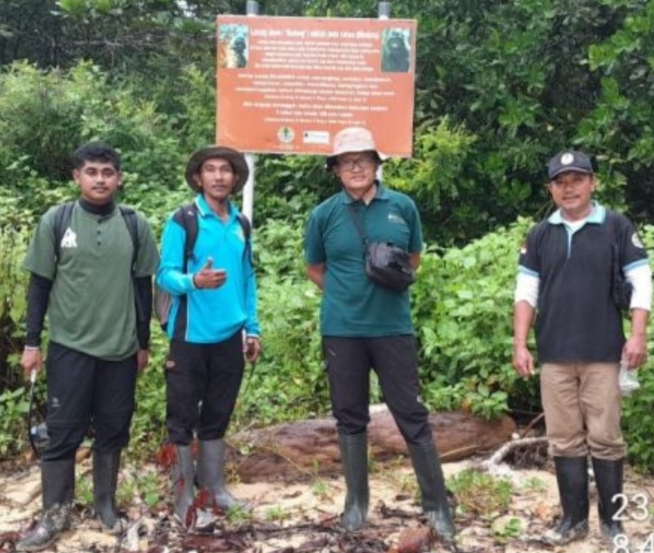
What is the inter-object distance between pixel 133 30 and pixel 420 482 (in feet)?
33.2

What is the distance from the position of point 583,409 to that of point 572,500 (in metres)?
0.46

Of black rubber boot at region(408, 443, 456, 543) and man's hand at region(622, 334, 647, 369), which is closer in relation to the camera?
man's hand at region(622, 334, 647, 369)

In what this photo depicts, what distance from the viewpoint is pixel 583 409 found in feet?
13.7

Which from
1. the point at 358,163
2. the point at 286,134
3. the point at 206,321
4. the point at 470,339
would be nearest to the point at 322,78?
the point at 286,134

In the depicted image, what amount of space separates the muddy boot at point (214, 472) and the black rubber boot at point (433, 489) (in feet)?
3.15

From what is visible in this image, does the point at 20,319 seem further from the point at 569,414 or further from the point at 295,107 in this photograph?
Result: the point at 569,414

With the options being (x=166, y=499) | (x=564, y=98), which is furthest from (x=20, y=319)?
(x=564, y=98)

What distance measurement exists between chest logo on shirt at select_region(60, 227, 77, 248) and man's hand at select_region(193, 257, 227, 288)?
618mm

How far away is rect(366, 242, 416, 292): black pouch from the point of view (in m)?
4.12

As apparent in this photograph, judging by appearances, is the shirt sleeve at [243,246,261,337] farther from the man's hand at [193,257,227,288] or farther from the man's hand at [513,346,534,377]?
the man's hand at [513,346,534,377]

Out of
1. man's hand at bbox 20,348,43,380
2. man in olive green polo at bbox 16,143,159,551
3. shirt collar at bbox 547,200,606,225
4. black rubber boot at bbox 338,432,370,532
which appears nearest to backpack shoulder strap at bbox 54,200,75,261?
man in olive green polo at bbox 16,143,159,551

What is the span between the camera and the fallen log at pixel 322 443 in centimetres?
521
